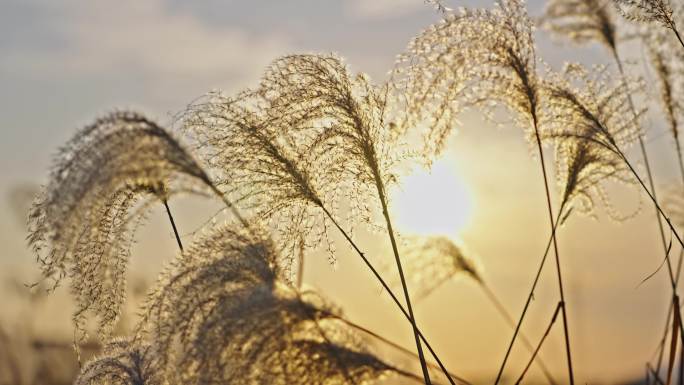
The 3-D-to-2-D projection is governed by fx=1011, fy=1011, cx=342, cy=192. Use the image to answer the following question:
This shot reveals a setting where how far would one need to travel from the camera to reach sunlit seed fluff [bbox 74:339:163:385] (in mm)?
4293

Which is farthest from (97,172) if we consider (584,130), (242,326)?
(584,130)

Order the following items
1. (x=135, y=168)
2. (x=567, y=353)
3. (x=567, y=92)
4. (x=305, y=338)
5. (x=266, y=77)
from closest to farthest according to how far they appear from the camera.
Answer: (x=135, y=168), (x=305, y=338), (x=266, y=77), (x=567, y=353), (x=567, y=92)

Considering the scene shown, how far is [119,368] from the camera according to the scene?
4.38 meters

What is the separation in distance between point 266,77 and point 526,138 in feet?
4.88

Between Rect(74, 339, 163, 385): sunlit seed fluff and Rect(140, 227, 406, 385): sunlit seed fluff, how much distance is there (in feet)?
2.11

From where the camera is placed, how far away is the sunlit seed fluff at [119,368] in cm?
429

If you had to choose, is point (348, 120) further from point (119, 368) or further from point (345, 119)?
point (119, 368)

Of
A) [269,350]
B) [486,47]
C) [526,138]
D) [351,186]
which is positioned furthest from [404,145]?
[269,350]

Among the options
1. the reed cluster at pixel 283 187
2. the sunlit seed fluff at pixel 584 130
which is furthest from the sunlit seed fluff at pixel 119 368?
the sunlit seed fluff at pixel 584 130

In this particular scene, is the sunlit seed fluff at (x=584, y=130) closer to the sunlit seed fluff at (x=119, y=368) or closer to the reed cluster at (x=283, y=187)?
the reed cluster at (x=283, y=187)

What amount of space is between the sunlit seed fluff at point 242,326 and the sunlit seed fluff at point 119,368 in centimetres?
64

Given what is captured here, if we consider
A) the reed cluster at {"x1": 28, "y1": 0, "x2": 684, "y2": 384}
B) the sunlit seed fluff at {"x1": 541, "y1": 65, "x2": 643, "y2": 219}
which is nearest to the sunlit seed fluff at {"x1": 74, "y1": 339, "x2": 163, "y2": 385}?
the reed cluster at {"x1": 28, "y1": 0, "x2": 684, "y2": 384}

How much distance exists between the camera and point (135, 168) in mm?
3283

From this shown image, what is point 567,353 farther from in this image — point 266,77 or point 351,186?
point 266,77
